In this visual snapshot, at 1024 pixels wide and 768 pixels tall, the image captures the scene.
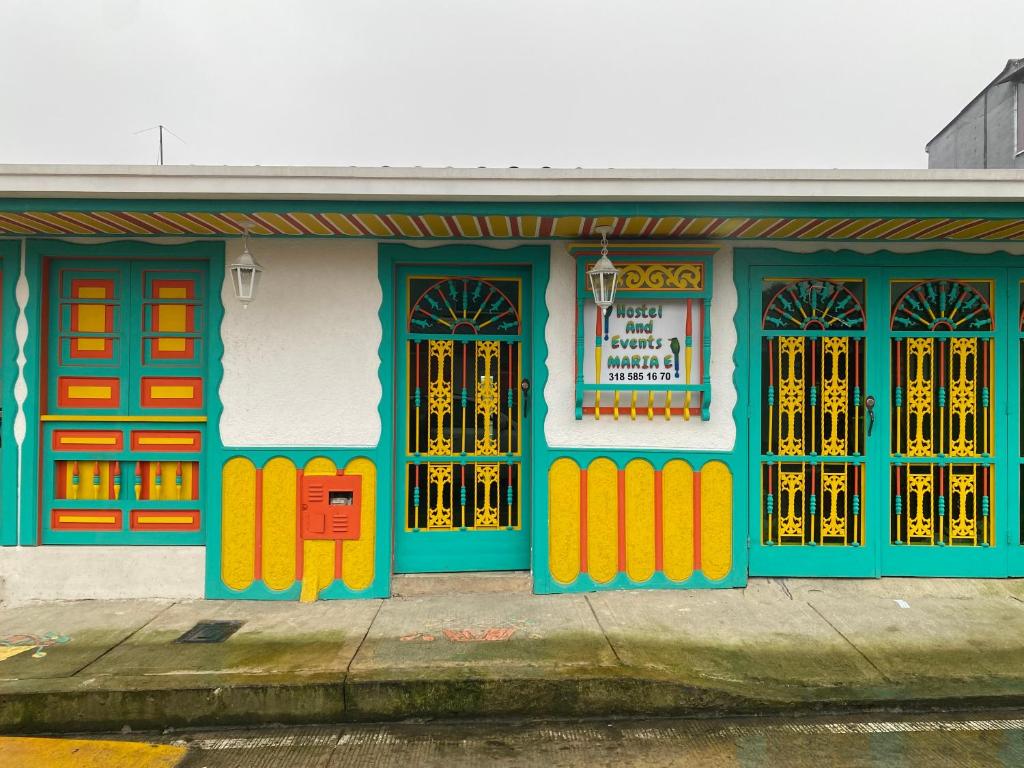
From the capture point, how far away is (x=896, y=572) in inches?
180

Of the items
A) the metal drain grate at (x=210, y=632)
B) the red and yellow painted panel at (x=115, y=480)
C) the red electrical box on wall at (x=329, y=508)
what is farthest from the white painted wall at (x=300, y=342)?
the metal drain grate at (x=210, y=632)

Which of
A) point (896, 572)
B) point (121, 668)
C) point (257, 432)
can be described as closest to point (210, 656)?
point (121, 668)

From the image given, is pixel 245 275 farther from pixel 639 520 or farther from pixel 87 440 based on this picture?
pixel 639 520

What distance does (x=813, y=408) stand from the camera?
15.0 ft

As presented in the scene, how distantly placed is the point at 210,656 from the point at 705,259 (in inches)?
A: 160

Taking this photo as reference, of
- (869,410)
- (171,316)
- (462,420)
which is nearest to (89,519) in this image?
(171,316)

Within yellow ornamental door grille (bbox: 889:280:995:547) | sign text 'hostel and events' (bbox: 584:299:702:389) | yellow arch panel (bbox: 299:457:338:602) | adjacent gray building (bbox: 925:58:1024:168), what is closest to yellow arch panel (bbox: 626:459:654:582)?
sign text 'hostel and events' (bbox: 584:299:702:389)

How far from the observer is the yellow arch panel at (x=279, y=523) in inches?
175

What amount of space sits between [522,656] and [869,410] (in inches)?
120

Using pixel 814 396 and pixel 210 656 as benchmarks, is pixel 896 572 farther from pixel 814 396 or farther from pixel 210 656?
pixel 210 656

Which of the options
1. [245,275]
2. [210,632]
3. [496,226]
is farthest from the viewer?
[496,226]

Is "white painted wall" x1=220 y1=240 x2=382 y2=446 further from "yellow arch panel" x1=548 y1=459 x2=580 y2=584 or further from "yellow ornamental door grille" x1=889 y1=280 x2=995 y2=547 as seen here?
"yellow ornamental door grille" x1=889 y1=280 x2=995 y2=547

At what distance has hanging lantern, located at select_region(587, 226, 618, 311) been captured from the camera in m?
4.09

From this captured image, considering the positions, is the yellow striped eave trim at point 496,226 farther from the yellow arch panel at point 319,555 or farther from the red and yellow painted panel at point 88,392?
the yellow arch panel at point 319,555
